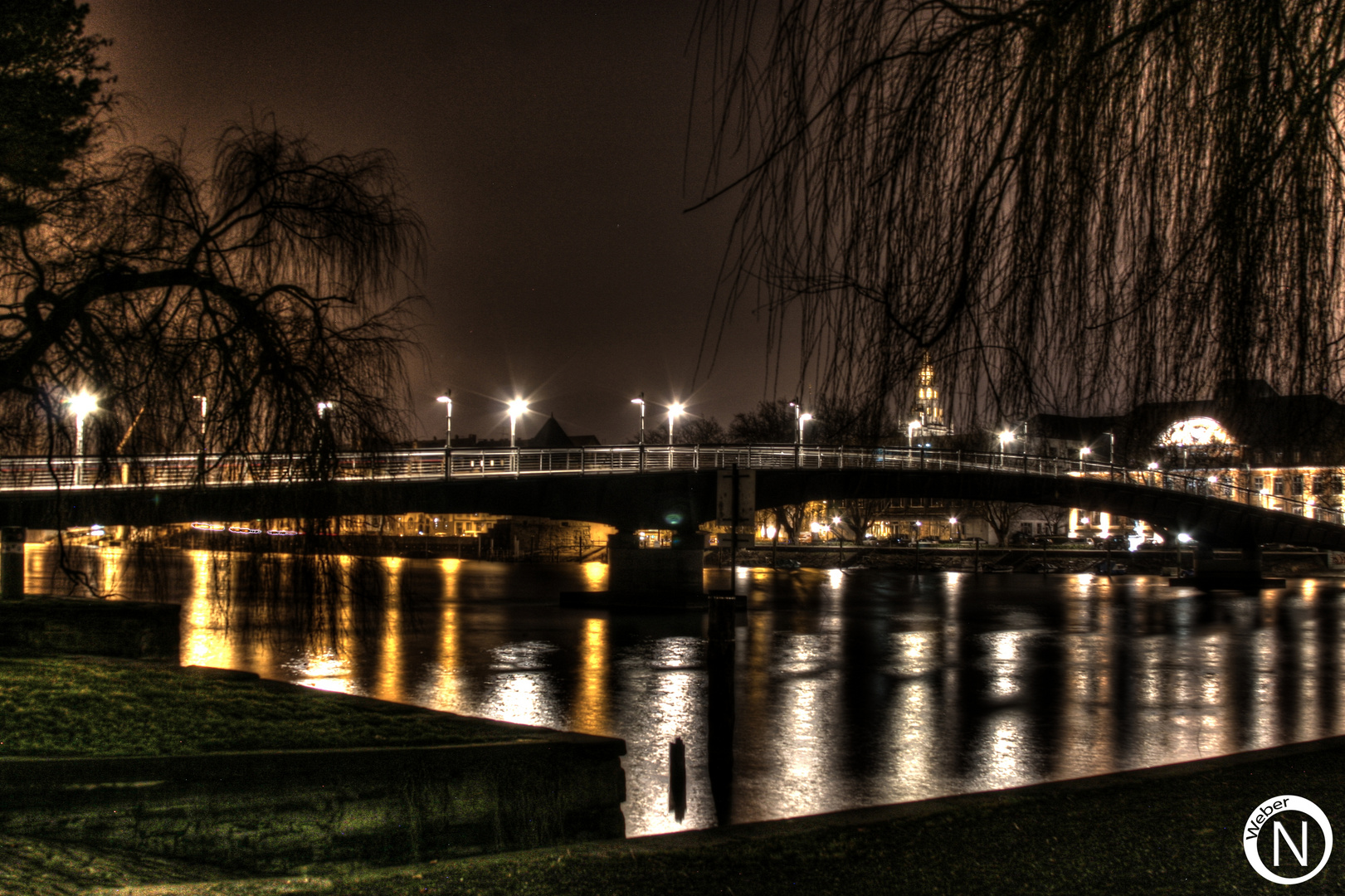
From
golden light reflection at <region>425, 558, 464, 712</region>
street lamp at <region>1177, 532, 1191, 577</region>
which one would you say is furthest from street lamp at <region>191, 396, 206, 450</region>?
street lamp at <region>1177, 532, 1191, 577</region>

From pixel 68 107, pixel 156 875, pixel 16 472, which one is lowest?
pixel 156 875

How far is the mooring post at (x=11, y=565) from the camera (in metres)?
16.3

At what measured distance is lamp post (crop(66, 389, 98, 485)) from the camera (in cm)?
909

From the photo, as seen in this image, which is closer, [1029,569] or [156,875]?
[156,875]

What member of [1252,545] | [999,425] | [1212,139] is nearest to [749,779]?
[999,425]

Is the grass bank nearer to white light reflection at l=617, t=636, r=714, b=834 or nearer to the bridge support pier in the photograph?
white light reflection at l=617, t=636, r=714, b=834

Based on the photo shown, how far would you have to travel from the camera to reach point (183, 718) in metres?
8.20

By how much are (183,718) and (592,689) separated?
29.3ft

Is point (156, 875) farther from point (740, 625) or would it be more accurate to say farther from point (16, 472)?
point (740, 625)

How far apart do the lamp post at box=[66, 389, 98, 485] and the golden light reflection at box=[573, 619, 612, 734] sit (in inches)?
231

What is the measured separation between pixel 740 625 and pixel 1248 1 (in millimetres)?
25591

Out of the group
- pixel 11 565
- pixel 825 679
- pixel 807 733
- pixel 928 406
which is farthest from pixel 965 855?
pixel 11 565

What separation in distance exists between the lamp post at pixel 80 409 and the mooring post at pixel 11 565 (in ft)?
27.3

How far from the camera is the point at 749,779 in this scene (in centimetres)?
1021
